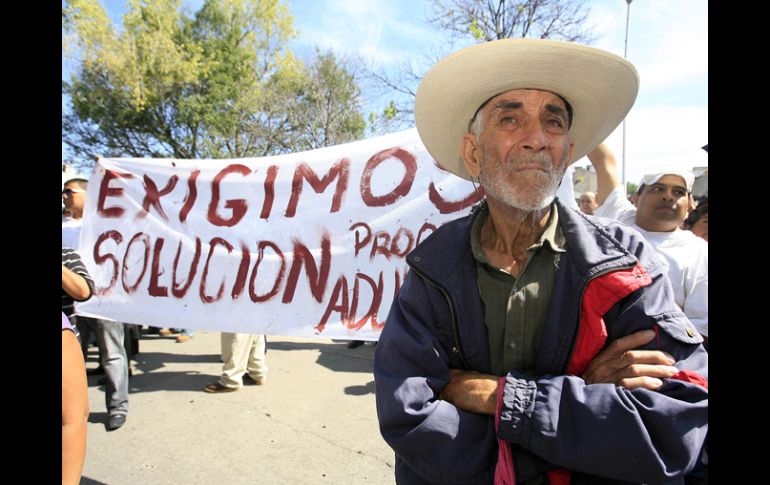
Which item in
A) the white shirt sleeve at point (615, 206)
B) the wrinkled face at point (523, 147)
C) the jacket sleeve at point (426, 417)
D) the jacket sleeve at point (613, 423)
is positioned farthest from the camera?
the white shirt sleeve at point (615, 206)

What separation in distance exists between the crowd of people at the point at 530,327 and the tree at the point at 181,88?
650 inches

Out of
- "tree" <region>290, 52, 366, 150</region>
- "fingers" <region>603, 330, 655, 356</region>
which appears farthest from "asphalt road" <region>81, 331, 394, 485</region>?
"tree" <region>290, 52, 366, 150</region>

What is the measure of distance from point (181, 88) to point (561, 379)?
2348 centimetres

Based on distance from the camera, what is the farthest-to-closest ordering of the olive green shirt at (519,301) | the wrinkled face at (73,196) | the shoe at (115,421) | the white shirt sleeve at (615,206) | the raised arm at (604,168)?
the wrinkled face at (73,196)
the shoe at (115,421)
the white shirt sleeve at (615,206)
the raised arm at (604,168)
the olive green shirt at (519,301)

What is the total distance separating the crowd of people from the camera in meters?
1.04

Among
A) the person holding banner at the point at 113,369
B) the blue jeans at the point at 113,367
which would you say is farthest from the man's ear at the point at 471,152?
the blue jeans at the point at 113,367

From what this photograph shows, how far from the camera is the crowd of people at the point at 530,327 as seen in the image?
104 cm

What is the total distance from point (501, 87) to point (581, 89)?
12.3 inches

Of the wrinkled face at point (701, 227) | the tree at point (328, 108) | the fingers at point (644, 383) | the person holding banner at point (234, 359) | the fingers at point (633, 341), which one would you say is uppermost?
the tree at point (328, 108)

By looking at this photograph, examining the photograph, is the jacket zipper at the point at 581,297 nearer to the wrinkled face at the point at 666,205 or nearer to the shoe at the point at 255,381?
the wrinkled face at the point at 666,205
